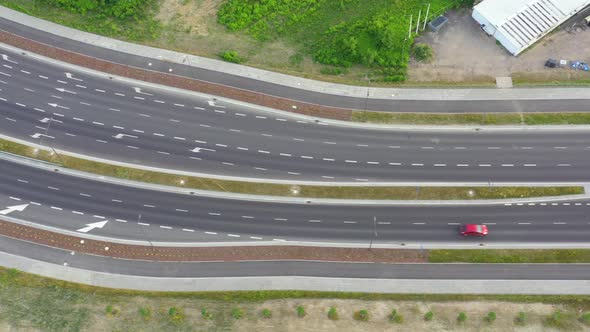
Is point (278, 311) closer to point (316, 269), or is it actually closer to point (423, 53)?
point (316, 269)

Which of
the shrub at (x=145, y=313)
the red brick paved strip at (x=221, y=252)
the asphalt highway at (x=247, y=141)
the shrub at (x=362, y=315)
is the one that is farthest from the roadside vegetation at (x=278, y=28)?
the shrub at (x=145, y=313)

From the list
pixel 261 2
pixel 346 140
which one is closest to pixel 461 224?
pixel 346 140

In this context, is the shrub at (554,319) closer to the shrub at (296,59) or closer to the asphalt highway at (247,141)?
the asphalt highway at (247,141)

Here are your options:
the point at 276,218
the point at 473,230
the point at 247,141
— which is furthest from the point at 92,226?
the point at 473,230

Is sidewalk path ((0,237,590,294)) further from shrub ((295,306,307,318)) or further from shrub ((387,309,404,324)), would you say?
shrub ((387,309,404,324))

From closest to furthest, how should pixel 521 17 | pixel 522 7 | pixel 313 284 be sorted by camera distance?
pixel 313 284 < pixel 521 17 < pixel 522 7

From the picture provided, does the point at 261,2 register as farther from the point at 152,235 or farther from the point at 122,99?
the point at 152,235
